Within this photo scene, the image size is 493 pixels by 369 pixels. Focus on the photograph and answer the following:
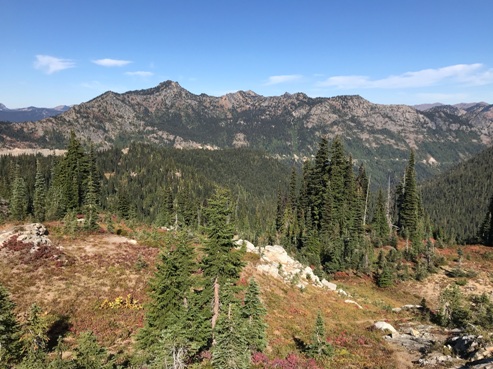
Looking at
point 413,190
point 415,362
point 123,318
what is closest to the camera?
point 415,362

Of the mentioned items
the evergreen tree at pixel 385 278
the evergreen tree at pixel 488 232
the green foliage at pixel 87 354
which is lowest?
the evergreen tree at pixel 385 278

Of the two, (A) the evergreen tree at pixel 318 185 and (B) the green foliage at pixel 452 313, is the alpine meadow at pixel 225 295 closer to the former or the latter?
(B) the green foliage at pixel 452 313

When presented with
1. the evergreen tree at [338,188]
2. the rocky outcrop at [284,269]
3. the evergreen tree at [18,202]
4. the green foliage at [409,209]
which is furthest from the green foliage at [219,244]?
the green foliage at [409,209]

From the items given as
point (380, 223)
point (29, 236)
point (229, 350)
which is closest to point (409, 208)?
point (380, 223)

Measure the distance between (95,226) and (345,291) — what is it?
40853 millimetres

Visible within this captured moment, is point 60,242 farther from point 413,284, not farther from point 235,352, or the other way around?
point 413,284

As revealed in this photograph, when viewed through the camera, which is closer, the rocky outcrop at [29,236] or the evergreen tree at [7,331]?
the evergreen tree at [7,331]

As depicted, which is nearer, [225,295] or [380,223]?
[225,295]

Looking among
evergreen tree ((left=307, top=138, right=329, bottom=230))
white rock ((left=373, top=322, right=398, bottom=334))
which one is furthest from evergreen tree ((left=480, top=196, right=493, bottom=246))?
white rock ((left=373, top=322, right=398, bottom=334))

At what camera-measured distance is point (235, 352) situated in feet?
54.1

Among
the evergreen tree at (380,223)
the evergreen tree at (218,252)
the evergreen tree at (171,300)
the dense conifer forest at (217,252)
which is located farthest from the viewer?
the evergreen tree at (380,223)

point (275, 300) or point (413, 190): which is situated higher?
point (413, 190)

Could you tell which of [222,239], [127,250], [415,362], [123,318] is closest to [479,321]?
[415,362]

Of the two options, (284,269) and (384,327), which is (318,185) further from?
(384,327)
